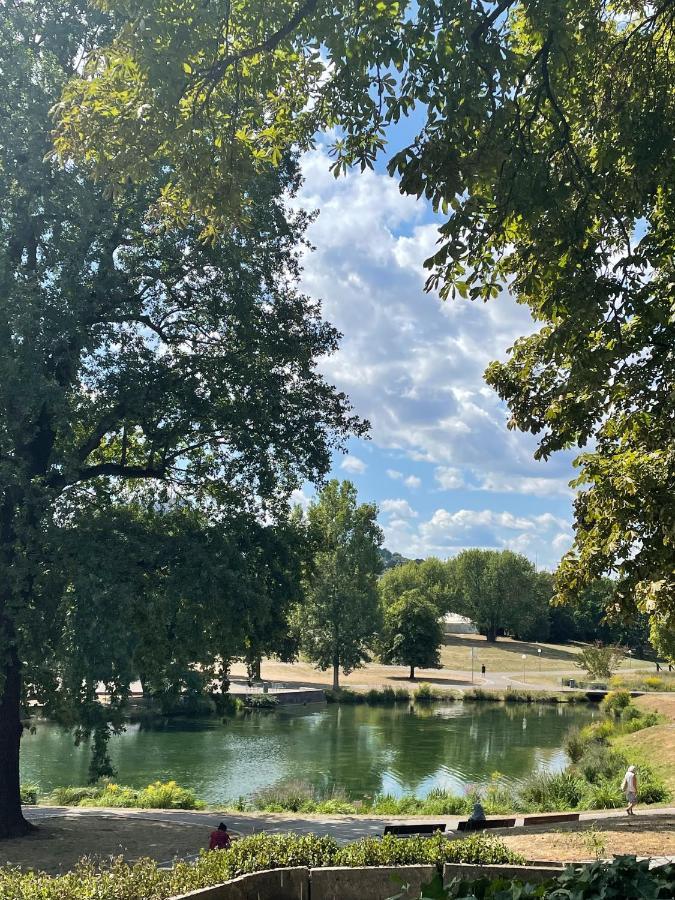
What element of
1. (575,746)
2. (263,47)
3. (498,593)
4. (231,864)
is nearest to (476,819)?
(231,864)

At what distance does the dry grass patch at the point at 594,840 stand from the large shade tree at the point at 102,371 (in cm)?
647

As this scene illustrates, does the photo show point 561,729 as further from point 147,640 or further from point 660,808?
point 147,640

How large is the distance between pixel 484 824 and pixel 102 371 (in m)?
11.5

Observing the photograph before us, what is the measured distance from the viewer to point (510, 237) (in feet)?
29.9

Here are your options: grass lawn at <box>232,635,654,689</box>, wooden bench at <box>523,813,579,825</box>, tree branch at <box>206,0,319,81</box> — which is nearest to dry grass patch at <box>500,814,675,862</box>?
wooden bench at <box>523,813,579,825</box>

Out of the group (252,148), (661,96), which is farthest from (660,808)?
(252,148)

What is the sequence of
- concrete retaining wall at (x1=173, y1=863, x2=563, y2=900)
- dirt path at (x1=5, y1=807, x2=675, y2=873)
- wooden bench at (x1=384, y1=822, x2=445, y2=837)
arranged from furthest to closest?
wooden bench at (x1=384, y1=822, x2=445, y2=837)
dirt path at (x1=5, y1=807, x2=675, y2=873)
concrete retaining wall at (x1=173, y1=863, x2=563, y2=900)

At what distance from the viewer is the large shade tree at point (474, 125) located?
7.18 metres

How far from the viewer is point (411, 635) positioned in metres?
72.0

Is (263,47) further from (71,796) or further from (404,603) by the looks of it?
(404,603)

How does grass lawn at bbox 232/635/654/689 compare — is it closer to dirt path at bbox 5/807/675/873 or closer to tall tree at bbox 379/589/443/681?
tall tree at bbox 379/589/443/681

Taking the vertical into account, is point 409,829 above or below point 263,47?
below

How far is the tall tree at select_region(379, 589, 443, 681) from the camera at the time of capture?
71688mm

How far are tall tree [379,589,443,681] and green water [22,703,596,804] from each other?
2263 centimetres
